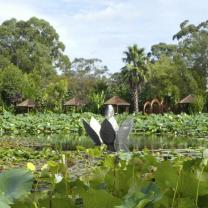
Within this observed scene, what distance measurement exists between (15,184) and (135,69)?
35.4m

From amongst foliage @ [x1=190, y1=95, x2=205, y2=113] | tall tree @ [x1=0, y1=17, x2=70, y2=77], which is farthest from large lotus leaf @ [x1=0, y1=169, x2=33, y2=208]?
tall tree @ [x1=0, y1=17, x2=70, y2=77]

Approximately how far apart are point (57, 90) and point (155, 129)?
752 inches

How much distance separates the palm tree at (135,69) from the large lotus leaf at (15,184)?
111 ft

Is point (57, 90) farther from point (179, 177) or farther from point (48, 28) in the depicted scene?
point (179, 177)

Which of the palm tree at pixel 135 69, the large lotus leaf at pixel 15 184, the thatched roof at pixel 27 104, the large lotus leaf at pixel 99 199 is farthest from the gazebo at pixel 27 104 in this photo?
the large lotus leaf at pixel 99 199

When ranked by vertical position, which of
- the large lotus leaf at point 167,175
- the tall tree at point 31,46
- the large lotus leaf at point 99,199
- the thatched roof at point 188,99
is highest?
the tall tree at point 31,46

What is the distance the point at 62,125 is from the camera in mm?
19188

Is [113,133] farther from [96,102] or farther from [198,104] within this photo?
[96,102]

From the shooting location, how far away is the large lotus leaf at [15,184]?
988 mm

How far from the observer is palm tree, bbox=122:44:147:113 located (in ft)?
118

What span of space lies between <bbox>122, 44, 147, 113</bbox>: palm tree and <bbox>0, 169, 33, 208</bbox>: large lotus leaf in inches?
1336

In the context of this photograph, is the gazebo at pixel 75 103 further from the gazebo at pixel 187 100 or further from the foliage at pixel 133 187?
the foliage at pixel 133 187

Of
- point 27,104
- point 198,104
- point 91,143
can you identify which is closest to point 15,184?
point 91,143

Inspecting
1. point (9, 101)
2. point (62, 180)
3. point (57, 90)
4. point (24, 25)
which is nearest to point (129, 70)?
point (57, 90)
